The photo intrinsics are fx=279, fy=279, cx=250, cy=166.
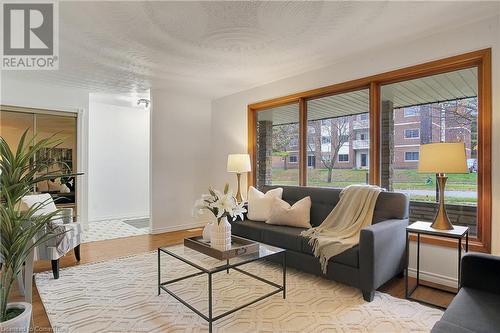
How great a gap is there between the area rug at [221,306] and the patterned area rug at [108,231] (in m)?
1.61

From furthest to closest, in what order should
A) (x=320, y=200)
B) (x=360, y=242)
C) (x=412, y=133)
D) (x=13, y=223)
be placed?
(x=320, y=200), (x=412, y=133), (x=360, y=242), (x=13, y=223)

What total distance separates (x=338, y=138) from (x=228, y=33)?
2033mm

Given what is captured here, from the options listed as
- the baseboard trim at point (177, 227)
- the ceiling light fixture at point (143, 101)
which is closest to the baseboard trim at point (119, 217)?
the baseboard trim at point (177, 227)

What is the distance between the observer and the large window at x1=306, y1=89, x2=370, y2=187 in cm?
362

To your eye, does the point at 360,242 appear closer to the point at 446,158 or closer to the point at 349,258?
the point at 349,258

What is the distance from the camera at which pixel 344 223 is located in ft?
10.0

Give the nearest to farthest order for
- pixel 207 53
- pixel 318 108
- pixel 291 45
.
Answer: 1. pixel 291 45
2. pixel 207 53
3. pixel 318 108

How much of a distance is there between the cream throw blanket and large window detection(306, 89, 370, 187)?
53cm

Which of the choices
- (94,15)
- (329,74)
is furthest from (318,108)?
(94,15)

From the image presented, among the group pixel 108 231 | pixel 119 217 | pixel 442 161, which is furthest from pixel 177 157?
pixel 442 161

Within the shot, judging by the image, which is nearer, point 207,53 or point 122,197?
point 207,53

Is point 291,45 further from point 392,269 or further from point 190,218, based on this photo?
point 190,218

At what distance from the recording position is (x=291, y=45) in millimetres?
3152

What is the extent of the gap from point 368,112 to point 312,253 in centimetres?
193
